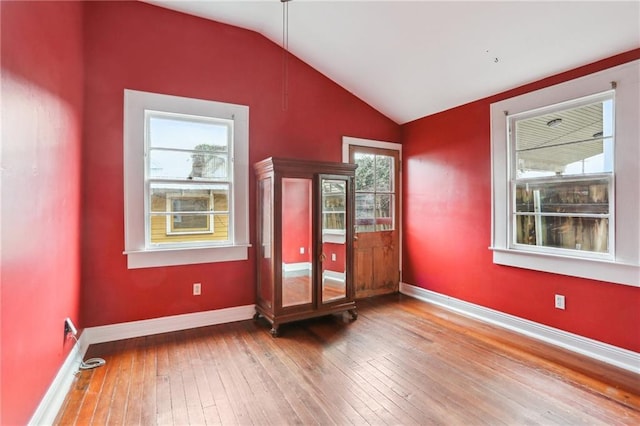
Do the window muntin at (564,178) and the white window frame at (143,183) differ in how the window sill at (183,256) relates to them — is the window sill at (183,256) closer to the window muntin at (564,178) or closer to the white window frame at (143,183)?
the white window frame at (143,183)

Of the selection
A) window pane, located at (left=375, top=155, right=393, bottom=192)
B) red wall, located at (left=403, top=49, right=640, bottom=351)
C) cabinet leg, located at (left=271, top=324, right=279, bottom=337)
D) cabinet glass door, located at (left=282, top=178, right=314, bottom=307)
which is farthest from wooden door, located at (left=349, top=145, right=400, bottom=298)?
cabinet leg, located at (left=271, top=324, right=279, bottom=337)

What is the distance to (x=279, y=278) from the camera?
323cm

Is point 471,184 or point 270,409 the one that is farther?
point 471,184

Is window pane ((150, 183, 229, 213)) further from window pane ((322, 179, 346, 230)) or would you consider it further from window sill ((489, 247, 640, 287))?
window sill ((489, 247, 640, 287))

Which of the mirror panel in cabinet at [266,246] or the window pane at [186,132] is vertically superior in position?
the window pane at [186,132]

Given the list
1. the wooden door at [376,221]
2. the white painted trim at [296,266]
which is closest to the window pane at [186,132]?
the white painted trim at [296,266]

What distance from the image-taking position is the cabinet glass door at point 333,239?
11.4 feet

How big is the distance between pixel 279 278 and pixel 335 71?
8.80 feet

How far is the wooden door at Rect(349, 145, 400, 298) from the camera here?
4465mm

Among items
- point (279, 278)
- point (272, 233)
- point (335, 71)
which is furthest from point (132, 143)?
point (335, 71)

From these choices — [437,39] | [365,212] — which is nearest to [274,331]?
[365,212]

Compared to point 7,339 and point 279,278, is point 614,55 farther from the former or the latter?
point 7,339

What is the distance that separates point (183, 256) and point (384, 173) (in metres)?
2.94

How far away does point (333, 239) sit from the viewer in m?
3.54
